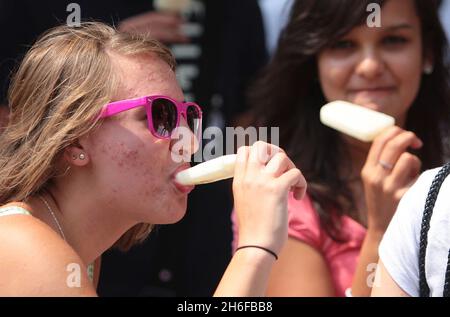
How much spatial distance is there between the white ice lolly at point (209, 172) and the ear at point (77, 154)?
0.26m

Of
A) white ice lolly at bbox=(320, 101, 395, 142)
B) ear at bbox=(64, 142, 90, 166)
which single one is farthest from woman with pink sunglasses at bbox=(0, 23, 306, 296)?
white ice lolly at bbox=(320, 101, 395, 142)

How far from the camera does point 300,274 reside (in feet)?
11.2

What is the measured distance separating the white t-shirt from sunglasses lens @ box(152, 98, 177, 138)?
2.21 ft

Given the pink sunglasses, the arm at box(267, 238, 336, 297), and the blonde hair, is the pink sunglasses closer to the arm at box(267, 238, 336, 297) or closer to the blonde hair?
the blonde hair

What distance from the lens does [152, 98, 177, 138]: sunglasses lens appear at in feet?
8.18

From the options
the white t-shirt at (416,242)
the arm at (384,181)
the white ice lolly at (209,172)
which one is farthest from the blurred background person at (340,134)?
the white ice lolly at (209,172)

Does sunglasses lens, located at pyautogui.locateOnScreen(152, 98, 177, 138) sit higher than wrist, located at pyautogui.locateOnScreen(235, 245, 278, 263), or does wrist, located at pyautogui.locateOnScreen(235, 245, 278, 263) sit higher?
sunglasses lens, located at pyautogui.locateOnScreen(152, 98, 177, 138)

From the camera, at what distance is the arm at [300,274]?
3.40m

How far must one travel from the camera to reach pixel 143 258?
422cm

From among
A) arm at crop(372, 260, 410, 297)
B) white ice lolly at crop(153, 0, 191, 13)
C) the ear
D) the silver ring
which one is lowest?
arm at crop(372, 260, 410, 297)

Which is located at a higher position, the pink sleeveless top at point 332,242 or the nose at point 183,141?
the nose at point 183,141

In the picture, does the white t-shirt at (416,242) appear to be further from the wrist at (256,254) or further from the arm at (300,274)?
the arm at (300,274)

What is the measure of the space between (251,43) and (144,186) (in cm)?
235
